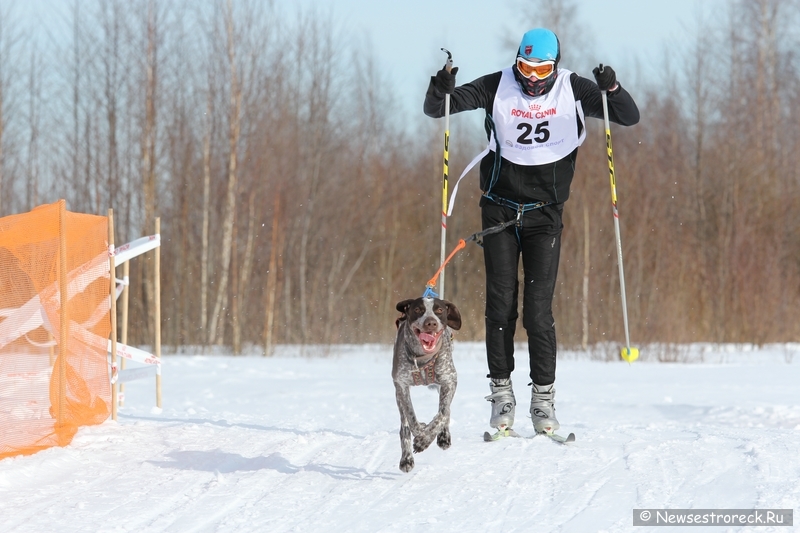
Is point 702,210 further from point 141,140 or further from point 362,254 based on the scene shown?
point 141,140

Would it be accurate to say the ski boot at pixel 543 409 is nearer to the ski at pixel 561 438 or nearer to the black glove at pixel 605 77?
the ski at pixel 561 438

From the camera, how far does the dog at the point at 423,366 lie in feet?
14.9

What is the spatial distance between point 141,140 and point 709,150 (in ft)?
44.4

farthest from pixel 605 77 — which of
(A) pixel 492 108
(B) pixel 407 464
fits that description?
(B) pixel 407 464

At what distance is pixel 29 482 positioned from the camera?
4621mm

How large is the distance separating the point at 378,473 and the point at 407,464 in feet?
0.85

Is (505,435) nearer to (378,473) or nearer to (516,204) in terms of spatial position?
(378,473)

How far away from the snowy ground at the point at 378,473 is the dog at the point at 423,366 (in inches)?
7.6

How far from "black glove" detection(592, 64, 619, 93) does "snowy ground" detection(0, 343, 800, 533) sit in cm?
207

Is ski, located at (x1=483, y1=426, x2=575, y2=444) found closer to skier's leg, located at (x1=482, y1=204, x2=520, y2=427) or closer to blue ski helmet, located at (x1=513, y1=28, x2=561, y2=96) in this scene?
skier's leg, located at (x1=482, y1=204, x2=520, y2=427)

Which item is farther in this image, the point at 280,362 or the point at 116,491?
the point at 280,362

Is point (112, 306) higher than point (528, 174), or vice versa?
point (528, 174)

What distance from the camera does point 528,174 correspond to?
539 centimetres

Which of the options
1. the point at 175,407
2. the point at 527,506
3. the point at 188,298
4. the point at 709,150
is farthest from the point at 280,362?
the point at 709,150
